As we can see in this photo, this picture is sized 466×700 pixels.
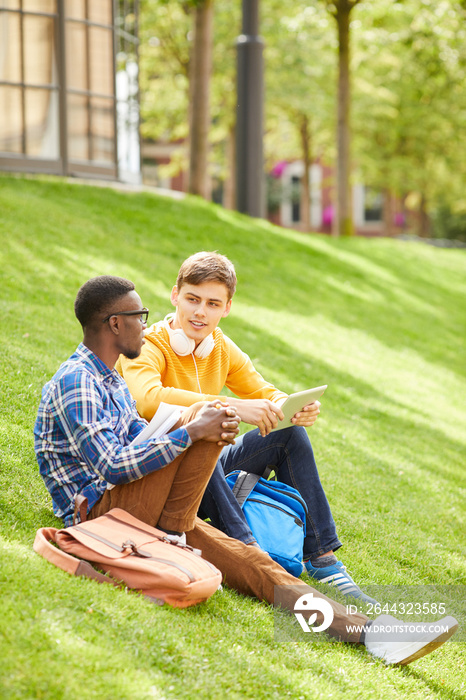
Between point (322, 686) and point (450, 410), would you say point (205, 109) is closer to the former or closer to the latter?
point (450, 410)

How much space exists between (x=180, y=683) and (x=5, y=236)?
7239 mm

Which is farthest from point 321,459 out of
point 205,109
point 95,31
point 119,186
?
point 205,109

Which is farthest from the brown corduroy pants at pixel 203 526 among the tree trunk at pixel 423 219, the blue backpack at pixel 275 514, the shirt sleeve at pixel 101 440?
the tree trunk at pixel 423 219

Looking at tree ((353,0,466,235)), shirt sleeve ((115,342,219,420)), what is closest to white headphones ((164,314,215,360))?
shirt sleeve ((115,342,219,420))

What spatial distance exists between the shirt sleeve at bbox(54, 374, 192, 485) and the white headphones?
0.85 m

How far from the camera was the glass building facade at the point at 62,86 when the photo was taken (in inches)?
462

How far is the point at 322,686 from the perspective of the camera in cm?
317

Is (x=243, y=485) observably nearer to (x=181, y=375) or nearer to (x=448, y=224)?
(x=181, y=375)

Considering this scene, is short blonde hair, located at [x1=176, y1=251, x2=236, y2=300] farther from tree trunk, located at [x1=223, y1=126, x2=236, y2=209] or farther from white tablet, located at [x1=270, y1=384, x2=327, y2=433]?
tree trunk, located at [x1=223, y1=126, x2=236, y2=209]

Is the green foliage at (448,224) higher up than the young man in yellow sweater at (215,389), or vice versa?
the green foliage at (448,224)

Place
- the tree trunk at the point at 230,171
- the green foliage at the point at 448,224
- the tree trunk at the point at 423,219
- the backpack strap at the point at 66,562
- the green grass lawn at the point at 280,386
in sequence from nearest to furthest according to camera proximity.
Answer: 1. the green grass lawn at the point at 280,386
2. the backpack strap at the point at 66,562
3. the tree trunk at the point at 230,171
4. the tree trunk at the point at 423,219
5. the green foliage at the point at 448,224

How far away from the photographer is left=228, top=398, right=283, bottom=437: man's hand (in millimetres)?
3898

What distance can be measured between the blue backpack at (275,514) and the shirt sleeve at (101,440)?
0.91m

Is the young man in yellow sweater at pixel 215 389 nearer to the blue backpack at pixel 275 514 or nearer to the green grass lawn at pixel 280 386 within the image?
the blue backpack at pixel 275 514
